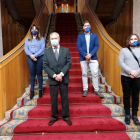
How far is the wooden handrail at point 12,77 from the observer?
2825mm

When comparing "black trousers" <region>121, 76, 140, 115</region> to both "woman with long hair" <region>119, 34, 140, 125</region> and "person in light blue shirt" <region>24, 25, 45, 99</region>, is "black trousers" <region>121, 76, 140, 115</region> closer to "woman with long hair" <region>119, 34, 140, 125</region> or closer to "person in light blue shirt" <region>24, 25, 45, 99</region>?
"woman with long hair" <region>119, 34, 140, 125</region>

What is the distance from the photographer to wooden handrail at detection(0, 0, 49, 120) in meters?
2.83

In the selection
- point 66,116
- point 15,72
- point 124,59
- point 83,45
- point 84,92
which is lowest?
point 66,116

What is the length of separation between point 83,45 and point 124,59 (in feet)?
2.73

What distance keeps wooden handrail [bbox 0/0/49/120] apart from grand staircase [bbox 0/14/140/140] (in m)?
0.19

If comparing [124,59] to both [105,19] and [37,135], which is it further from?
[105,19]

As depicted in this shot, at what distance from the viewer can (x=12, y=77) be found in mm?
3096

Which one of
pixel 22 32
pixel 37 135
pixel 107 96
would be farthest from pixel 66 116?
pixel 22 32

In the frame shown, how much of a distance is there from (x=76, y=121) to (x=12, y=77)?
1.34 meters

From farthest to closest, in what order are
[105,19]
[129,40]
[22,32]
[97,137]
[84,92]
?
1. [22,32]
2. [105,19]
3. [84,92]
4. [129,40]
5. [97,137]

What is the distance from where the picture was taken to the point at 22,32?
867 centimetres

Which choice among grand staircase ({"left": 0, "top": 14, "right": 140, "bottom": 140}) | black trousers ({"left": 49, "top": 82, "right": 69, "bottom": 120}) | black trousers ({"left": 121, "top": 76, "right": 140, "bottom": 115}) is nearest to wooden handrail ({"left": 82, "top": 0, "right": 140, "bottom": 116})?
grand staircase ({"left": 0, "top": 14, "right": 140, "bottom": 140})

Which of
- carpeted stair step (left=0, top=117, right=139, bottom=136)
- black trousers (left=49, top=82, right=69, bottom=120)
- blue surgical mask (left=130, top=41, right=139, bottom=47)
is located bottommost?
carpeted stair step (left=0, top=117, right=139, bottom=136)

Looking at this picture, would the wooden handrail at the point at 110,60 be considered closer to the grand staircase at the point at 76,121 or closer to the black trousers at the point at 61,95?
the grand staircase at the point at 76,121
